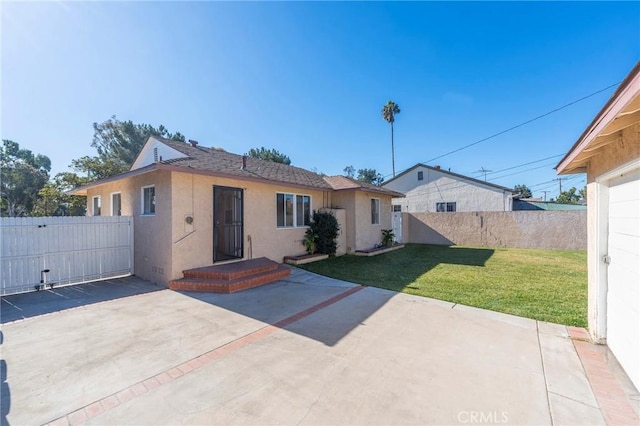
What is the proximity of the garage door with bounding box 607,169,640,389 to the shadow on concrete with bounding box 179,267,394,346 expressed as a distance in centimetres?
341

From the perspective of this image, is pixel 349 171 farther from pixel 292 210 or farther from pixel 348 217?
pixel 292 210

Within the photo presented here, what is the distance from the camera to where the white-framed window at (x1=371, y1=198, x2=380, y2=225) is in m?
14.5

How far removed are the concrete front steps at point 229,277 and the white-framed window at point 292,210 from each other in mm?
2637

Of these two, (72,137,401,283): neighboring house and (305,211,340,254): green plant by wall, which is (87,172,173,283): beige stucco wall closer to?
(72,137,401,283): neighboring house

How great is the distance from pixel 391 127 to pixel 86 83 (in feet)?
97.2

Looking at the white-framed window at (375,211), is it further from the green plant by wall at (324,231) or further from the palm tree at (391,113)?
the palm tree at (391,113)

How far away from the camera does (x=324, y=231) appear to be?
1184 centimetres

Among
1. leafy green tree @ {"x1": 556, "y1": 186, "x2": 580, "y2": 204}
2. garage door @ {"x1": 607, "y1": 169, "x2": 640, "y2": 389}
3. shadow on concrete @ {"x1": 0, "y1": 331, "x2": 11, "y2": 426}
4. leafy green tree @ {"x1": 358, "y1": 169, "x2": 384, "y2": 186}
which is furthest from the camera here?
leafy green tree @ {"x1": 358, "y1": 169, "x2": 384, "y2": 186}

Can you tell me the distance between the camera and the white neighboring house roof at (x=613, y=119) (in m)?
1.89

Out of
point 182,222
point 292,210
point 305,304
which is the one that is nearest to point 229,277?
point 182,222

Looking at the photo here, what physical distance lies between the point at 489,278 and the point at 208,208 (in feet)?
29.4

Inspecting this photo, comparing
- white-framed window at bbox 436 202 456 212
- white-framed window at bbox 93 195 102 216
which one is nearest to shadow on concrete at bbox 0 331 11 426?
white-framed window at bbox 93 195 102 216

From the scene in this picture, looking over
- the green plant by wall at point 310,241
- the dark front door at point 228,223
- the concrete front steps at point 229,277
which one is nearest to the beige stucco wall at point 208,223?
the dark front door at point 228,223

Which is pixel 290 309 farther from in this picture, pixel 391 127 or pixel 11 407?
pixel 391 127
